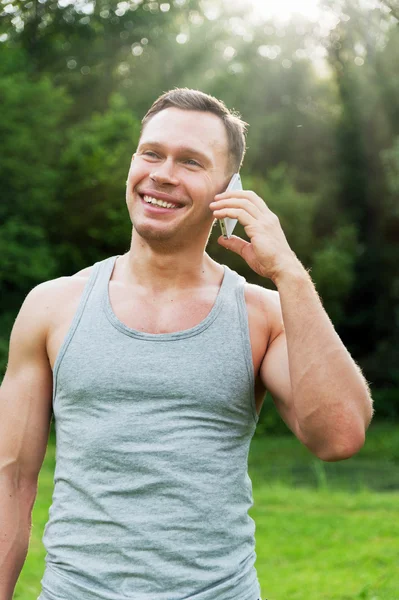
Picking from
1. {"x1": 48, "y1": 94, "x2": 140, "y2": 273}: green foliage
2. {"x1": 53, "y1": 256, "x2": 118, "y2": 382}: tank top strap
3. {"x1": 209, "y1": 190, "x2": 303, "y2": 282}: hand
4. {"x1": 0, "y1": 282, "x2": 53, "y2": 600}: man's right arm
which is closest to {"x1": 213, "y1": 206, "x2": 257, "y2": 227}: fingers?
{"x1": 209, "y1": 190, "x2": 303, "y2": 282}: hand

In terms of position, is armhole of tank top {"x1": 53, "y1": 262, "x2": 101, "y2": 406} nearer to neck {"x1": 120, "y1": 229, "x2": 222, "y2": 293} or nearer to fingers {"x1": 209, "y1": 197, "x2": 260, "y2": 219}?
neck {"x1": 120, "y1": 229, "x2": 222, "y2": 293}

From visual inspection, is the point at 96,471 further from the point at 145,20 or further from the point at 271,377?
the point at 145,20

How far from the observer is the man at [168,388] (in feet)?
6.33

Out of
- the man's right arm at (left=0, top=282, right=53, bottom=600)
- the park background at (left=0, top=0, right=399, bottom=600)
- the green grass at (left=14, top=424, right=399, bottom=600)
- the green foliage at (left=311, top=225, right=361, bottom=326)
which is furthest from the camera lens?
the green foliage at (left=311, top=225, right=361, bottom=326)

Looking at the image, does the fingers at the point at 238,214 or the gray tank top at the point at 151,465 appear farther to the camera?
the fingers at the point at 238,214

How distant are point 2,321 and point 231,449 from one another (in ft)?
61.7

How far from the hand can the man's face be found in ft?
0.24

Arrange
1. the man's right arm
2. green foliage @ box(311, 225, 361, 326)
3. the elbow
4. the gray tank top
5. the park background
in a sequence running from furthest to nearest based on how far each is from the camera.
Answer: green foliage @ box(311, 225, 361, 326) → the park background → the man's right arm → the elbow → the gray tank top

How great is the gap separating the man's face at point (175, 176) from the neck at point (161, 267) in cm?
5

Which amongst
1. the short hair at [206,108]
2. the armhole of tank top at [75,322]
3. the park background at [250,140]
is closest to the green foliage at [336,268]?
the park background at [250,140]

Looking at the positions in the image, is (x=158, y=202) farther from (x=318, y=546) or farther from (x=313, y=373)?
(x=318, y=546)

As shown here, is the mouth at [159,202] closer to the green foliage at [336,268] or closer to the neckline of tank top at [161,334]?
the neckline of tank top at [161,334]

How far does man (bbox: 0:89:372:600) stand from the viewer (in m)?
1.93

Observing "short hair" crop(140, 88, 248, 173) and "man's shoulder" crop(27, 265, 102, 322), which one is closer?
"man's shoulder" crop(27, 265, 102, 322)
